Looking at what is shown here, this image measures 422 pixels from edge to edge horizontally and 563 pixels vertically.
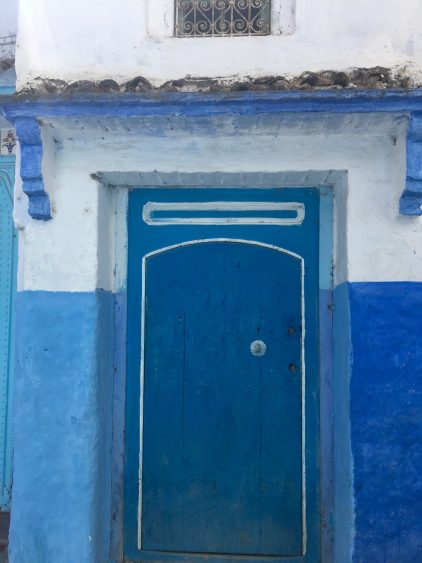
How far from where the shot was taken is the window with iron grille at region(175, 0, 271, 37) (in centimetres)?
360

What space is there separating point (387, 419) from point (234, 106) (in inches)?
83.2

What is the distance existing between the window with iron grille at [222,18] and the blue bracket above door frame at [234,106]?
2.46ft

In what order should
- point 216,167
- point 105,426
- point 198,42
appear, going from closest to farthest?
point 198,42 < point 216,167 < point 105,426

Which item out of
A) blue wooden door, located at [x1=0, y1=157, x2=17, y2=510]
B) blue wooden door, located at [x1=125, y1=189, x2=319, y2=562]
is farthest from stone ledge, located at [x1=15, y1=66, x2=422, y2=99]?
blue wooden door, located at [x1=0, y1=157, x2=17, y2=510]

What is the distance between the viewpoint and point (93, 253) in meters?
3.69

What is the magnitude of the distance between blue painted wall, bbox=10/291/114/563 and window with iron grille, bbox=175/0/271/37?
1870mm

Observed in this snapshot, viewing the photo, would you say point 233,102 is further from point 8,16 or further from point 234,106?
point 8,16

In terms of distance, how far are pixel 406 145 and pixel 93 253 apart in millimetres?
2085

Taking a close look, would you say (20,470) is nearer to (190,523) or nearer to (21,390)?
(21,390)

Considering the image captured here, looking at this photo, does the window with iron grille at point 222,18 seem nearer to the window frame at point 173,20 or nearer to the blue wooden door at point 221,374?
the window frame at point 173,20

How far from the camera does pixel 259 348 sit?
13.0ft

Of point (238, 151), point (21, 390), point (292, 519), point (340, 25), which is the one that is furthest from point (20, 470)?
point (340, 25)

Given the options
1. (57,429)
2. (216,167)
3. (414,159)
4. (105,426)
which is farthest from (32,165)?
(414,159)

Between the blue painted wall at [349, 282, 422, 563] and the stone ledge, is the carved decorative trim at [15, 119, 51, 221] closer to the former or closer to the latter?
the stone ledge
